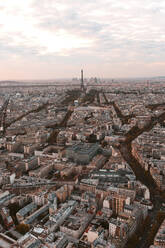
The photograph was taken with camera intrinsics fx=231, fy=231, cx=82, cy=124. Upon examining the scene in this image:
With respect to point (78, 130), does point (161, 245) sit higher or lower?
lower

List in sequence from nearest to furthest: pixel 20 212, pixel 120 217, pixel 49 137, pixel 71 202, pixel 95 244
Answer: pixel 95 244, pixel 120 217, pixel 20 212, pixel 71 202, pixel 49 137

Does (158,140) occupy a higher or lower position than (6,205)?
higher

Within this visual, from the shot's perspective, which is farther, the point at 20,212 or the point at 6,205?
the point at 6,205

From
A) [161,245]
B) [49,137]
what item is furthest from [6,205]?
[49,137]

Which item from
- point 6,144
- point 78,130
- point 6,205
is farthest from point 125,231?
point 78,130

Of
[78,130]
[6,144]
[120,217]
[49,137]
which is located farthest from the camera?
[78,130]

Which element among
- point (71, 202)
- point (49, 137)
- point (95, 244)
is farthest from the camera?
point (49, 137)

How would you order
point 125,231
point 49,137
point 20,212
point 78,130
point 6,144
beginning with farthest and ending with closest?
point 78,130 < point 49,137 < point 6,144 < point 20,212 < point 125,231

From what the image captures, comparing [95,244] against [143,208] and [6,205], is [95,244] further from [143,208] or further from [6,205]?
[6,205]

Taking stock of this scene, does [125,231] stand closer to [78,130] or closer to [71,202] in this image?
[71,202]
